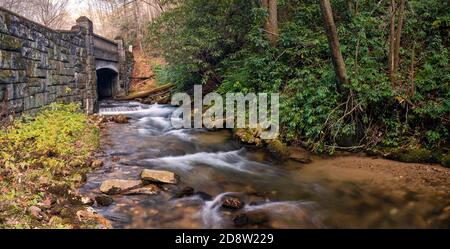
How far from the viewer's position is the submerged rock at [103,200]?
16.5 ft

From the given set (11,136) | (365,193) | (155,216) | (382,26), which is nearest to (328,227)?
(365,193)

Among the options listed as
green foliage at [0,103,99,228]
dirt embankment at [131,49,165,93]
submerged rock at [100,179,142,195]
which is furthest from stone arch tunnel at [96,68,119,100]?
submerged rock at [100,179,142,195]

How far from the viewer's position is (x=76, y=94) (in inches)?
460

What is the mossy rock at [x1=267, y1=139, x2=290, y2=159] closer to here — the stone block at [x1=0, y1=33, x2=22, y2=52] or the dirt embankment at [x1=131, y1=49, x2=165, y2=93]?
the stone block at [x1=0, y1=33, x2=22, y2=52]

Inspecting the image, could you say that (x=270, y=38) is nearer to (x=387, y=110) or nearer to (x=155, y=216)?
(x=387, y=110)

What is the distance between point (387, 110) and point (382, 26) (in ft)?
11.5

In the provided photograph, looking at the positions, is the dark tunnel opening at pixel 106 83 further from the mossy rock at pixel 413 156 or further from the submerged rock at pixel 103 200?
the mossy rock at pixel 413 156

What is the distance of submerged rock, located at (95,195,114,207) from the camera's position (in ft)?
16.5

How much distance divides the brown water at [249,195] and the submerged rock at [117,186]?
0.20 meters

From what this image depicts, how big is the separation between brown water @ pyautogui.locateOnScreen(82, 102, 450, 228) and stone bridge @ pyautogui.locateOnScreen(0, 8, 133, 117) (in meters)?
2.13

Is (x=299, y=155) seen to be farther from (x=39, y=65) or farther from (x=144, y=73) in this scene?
(x=144, y=73)

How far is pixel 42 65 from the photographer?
8633 millimetres

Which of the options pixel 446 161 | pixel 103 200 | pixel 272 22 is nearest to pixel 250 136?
pixel 272 22

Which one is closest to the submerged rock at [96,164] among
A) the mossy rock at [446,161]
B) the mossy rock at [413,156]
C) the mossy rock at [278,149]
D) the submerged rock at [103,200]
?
the submerged rock at [103,200]
